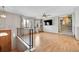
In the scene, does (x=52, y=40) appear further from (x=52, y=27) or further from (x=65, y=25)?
(x=65, y=25)

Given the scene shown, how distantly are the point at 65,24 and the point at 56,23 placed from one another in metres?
0.16

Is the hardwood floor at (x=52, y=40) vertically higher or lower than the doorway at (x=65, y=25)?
lower

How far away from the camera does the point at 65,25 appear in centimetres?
137

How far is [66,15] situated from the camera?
1267mm

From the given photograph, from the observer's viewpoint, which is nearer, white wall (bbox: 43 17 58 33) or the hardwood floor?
the hardwood floor

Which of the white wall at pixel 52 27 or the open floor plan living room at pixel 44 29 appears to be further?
the white wall at pixel 52 27

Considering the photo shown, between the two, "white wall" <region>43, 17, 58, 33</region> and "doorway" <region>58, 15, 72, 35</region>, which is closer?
"doorway" <region>58, 15, 72, 35</region>

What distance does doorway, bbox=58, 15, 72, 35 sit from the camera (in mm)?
1291

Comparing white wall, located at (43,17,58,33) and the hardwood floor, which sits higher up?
white wall, located at (43,17,58,33)

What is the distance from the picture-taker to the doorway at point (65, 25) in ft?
4.24

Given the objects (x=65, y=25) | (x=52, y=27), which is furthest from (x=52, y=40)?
(x=65, y=25)

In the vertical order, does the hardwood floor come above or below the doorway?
below
